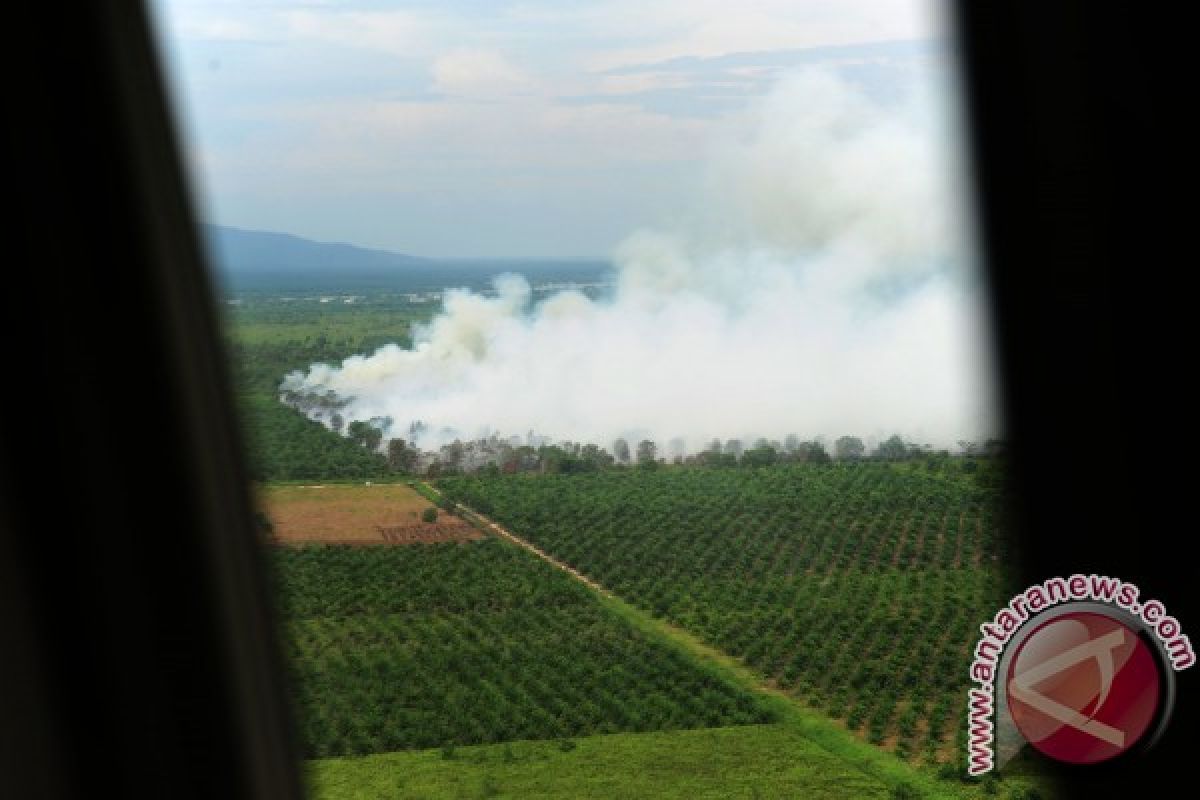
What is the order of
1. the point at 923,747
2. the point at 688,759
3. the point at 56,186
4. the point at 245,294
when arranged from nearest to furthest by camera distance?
the point at 56,186 < the point at 245,294 < the point at 923,747 < the point at 688,759


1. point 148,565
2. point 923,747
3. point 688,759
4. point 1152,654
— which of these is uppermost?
point 148,565

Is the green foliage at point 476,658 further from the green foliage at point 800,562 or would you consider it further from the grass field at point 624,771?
the green foliage at point 800,562

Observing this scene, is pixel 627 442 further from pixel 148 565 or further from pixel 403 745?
pixel 148 565

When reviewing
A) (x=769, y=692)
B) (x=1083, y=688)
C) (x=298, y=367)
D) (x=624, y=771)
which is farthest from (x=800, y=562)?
(x=1083, y=688)

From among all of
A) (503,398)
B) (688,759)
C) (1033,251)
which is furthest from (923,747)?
(1033,251)

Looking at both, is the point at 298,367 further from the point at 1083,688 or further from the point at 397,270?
the point at 1083,688
